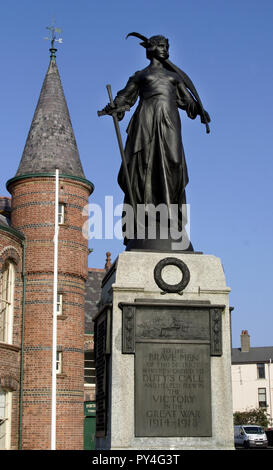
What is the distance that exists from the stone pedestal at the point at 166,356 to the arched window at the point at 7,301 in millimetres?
21509

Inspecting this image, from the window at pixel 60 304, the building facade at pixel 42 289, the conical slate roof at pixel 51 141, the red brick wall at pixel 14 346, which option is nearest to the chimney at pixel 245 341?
the building facade at pixel 42 289

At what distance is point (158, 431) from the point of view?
26.6ft

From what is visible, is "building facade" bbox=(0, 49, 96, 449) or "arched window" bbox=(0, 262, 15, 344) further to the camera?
"arched window" bbox=(0, 262, 15, 344)

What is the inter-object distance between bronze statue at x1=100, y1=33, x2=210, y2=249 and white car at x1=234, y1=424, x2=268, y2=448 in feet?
116

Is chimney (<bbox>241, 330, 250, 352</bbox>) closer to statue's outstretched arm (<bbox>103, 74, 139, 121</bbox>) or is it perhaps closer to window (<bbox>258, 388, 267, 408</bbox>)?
window (<bbox>258, 388, 267, 408</bbox>)

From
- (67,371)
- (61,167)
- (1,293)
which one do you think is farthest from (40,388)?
(61,167)

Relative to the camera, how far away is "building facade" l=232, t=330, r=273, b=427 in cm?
8419

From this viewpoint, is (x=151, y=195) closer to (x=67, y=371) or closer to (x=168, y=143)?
(x=168, y=143)

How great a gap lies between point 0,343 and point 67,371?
10.8 feet

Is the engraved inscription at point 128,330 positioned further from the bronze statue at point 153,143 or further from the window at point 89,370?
the window at point 89,370

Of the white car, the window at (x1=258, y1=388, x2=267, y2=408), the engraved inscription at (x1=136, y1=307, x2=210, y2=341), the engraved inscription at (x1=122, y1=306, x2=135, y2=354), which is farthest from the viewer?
the window at (x1=258, y1=388, x2=267, y2=408)

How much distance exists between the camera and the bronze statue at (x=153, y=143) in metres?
9.50

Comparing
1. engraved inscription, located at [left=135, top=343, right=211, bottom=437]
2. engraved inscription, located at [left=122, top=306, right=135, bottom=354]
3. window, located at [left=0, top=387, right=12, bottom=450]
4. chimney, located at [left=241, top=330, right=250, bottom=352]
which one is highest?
chimney, located at [left=241, top=330, right=250, bottom=352]

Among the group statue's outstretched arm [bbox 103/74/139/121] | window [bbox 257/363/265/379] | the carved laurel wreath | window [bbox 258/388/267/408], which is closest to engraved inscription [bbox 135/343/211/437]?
the carved laurel wreath
